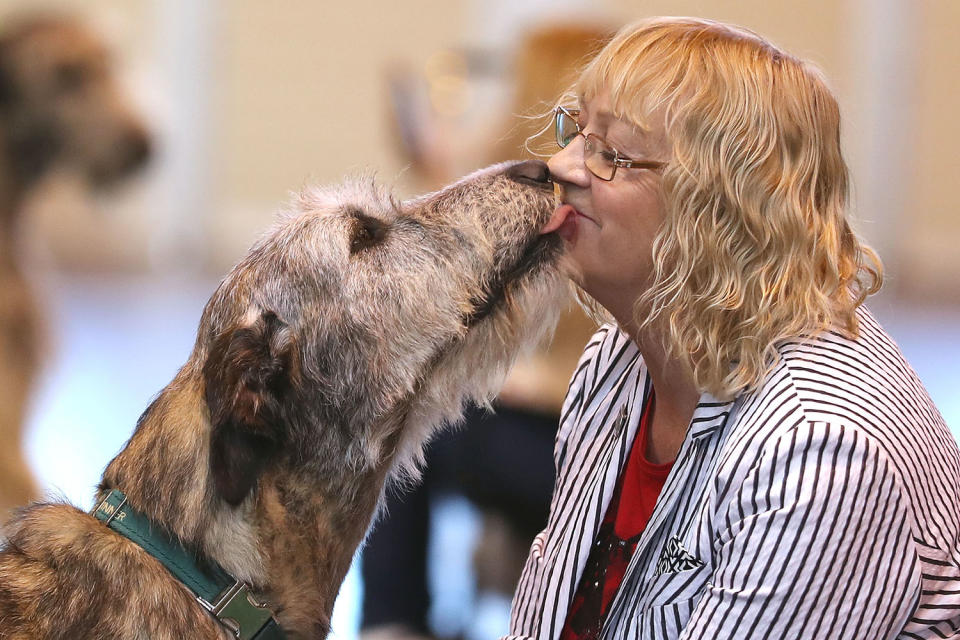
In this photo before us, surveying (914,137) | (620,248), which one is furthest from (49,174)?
(914,137)

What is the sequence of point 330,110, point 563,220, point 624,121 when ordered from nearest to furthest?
point 624,121 < point 563,220 < point 330,110

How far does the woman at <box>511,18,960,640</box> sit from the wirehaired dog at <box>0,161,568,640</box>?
179 mm

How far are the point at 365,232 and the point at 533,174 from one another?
0.36 metres

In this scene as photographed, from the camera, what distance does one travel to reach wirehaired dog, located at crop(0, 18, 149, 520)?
4152 millimetres

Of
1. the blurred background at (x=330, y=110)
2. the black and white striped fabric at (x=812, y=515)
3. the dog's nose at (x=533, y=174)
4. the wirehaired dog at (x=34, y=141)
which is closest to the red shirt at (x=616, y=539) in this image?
the black and white striped fabric at (x=812, y=515)

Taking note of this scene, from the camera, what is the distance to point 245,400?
6.44ft

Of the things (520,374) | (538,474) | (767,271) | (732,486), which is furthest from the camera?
(520,374)

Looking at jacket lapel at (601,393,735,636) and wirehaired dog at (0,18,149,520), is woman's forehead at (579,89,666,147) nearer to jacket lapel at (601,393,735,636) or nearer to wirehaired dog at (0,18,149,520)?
jacket lapel at (601,393,735,636)

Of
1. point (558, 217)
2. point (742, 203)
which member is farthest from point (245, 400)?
point (742, 203)

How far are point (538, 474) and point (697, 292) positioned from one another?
1.54m

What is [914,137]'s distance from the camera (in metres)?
10.8

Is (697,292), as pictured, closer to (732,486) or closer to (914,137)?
(732,486)

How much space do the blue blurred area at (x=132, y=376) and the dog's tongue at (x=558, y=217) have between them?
3.46 ft

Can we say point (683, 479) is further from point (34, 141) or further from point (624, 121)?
point (34, 141)
